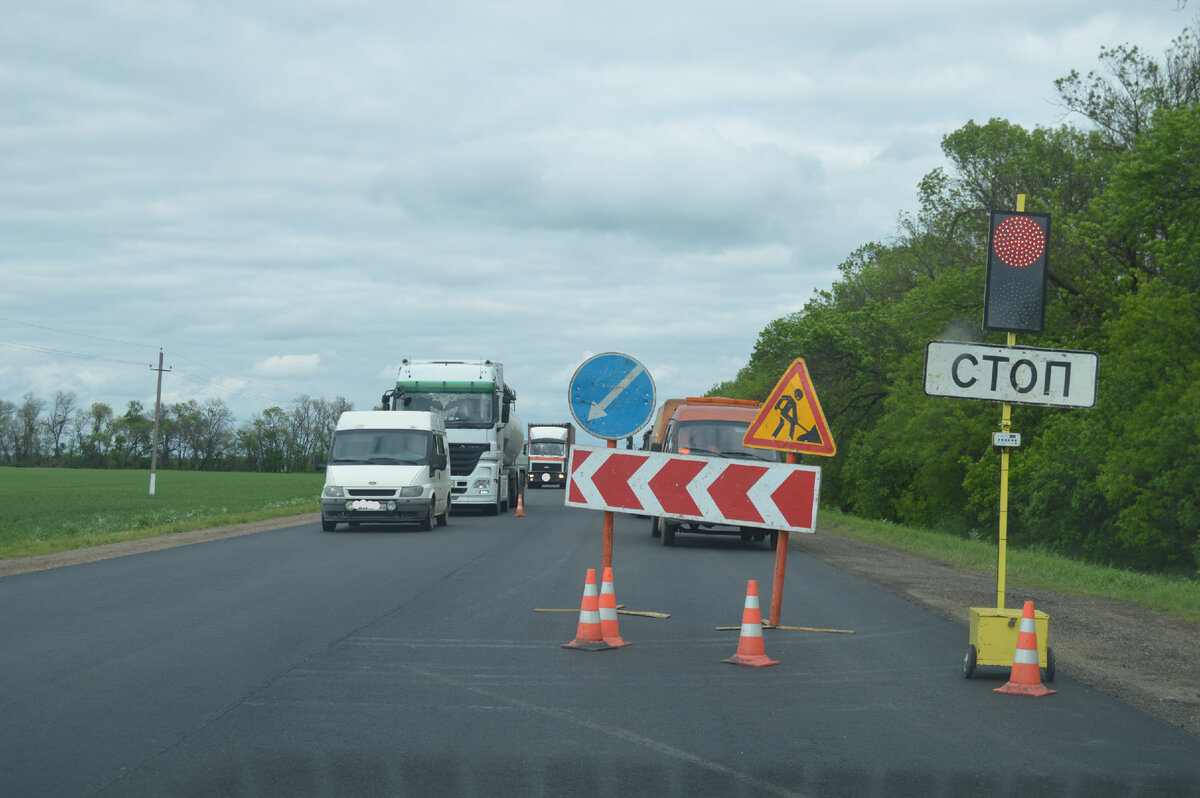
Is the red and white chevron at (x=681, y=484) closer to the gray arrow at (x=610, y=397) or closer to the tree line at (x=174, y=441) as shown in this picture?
the gray arrow at (x=610, y=397)

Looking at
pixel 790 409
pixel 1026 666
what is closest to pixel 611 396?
pixel 790 409

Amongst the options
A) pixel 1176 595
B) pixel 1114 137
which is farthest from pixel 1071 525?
pixel 1176 595

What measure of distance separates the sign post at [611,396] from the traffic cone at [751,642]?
6.24ft

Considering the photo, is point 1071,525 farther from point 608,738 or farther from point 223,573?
point 608,738

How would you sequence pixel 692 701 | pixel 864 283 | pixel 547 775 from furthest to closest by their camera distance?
pixel 864 283 < pixel 692 701 < pixel 547 775

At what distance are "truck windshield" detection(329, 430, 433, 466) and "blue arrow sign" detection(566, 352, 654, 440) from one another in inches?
616

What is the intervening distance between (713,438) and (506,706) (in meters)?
16.8

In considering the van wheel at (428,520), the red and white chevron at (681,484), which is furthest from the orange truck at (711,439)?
the red and white chevron at (681,484)

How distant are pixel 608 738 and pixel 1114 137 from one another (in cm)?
3611

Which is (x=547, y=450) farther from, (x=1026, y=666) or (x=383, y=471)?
(x=1026, y=666)

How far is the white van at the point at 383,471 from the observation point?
83.5 ft

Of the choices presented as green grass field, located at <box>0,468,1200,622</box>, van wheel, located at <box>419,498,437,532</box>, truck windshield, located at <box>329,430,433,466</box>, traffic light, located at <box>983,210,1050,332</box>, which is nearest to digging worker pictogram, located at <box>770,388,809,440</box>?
traffic light, located at <box>983,210,1050,332</box>

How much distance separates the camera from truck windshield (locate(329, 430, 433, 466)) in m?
26.1

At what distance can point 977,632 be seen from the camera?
8719mm
